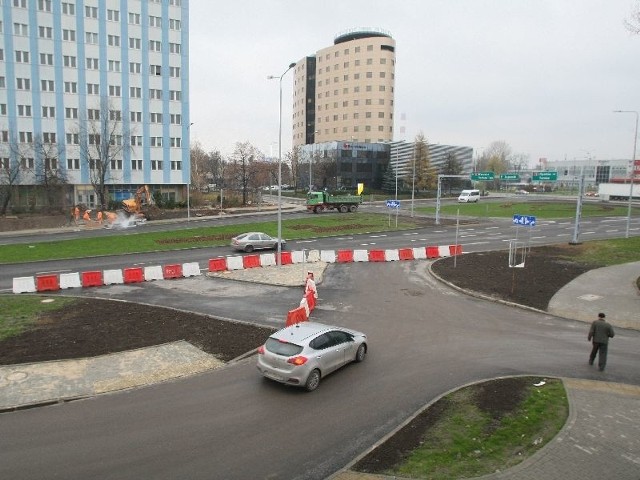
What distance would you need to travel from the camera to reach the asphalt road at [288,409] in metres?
8.33

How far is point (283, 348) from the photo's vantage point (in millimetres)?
11750

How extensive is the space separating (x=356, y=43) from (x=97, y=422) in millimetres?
114584

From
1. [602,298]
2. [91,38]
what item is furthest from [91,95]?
[602,298]

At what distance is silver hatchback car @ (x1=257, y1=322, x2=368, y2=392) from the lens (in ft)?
37.3

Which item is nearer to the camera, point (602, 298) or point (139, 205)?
point (602, 298)

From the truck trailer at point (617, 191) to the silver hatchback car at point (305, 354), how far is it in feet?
302

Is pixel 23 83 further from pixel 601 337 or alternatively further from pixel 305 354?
pixel 601 337

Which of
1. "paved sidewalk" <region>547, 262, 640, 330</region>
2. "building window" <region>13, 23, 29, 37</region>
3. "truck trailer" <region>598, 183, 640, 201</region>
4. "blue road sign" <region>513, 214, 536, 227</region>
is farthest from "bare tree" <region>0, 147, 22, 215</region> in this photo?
"truck trailer" <region>598, 183, 640, 201</region>

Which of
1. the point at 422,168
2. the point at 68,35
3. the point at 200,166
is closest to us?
the point at 68,35

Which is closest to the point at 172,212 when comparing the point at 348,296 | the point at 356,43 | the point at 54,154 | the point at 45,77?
the point at 54,154

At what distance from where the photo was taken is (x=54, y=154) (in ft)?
203

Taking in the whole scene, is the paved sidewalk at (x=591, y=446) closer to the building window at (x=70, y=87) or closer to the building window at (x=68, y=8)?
the building window at (x=70, y=87)

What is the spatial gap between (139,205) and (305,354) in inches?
1933

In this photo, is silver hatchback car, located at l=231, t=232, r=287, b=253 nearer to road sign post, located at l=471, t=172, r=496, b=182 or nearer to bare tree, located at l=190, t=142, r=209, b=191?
road sign post, located at l=471, t=172, r=496, b=182
